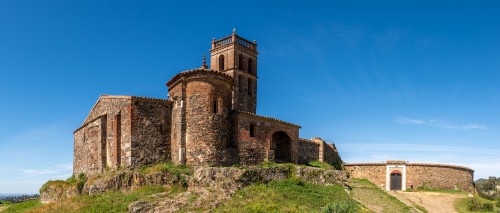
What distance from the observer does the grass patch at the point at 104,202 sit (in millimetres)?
24039

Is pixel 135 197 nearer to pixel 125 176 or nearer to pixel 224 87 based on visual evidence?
pixel 125 176

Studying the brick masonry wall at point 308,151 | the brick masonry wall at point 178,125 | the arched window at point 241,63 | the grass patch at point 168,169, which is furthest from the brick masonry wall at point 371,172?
the grass patch at point 168,169

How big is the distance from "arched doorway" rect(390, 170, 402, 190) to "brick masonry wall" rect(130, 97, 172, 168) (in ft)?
78.2

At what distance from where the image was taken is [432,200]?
35031 mm

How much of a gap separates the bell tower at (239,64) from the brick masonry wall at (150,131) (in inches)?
644

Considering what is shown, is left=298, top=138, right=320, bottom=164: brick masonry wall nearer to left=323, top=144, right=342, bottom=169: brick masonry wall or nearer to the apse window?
left=323, top=144, right=342, bottom=169: brick masonry wall

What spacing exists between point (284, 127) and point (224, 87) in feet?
25.0

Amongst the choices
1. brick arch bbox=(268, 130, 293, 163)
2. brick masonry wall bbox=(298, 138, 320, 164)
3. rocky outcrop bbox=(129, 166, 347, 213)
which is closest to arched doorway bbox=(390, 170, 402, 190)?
brick masonry wall bbox=(298, 138, 320, 164)

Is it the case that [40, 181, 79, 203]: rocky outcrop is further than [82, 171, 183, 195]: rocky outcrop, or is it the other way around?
[40, 181, 79, 203]: rocky outcrop

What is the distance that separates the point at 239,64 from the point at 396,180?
20.1m

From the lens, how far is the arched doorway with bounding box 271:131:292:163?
3631 cm

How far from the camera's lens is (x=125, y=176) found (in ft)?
89.0

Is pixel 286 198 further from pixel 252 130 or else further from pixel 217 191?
pixel 252 130

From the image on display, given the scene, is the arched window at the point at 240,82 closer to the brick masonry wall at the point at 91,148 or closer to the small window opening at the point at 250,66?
the small window opening at the point at 250,66
